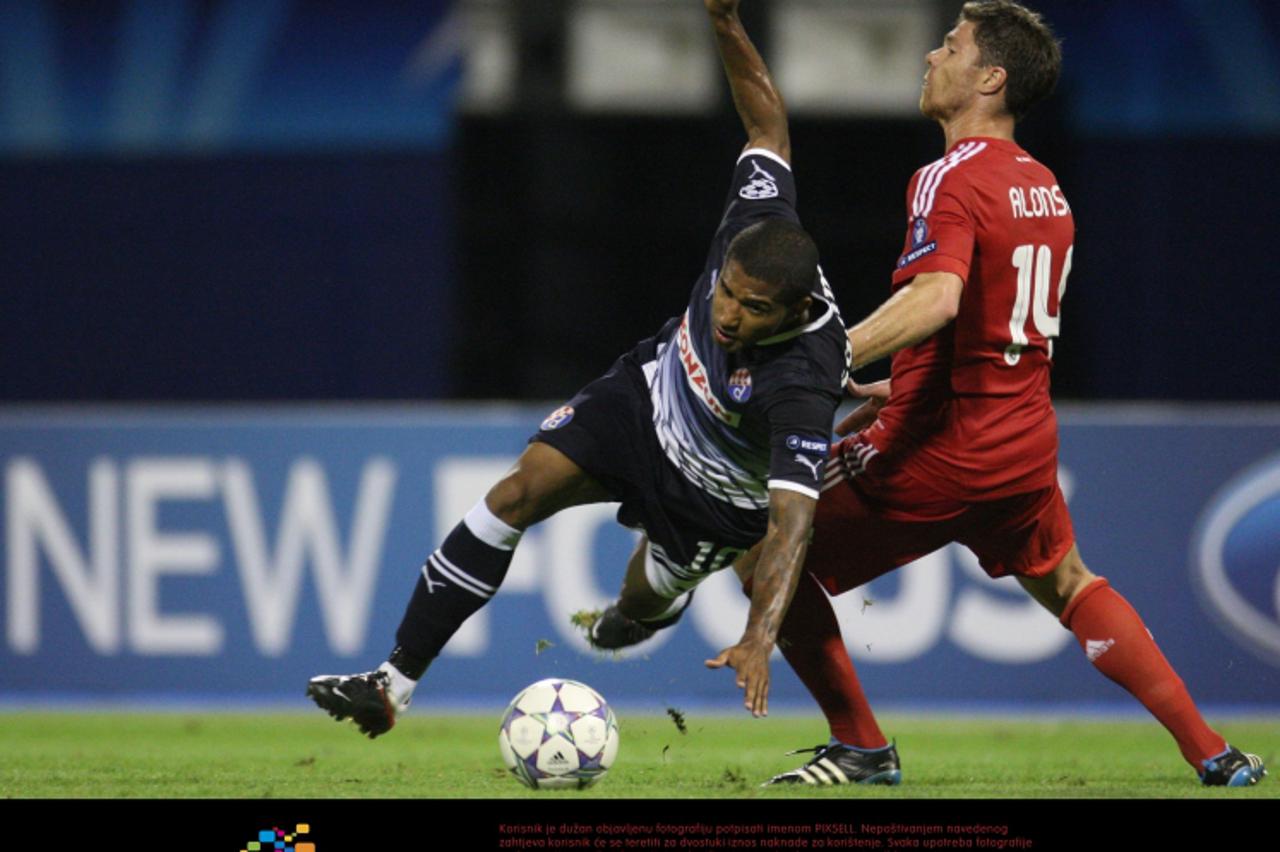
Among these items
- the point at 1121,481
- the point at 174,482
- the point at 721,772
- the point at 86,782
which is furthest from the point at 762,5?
the point at 86,782

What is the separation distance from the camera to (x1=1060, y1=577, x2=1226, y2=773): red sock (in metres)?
5.78

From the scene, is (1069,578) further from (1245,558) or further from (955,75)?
(1245,558)

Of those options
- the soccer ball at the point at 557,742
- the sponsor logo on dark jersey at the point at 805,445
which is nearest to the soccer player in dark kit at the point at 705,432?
the sponsor logo on dark jersey at the point at 805,445

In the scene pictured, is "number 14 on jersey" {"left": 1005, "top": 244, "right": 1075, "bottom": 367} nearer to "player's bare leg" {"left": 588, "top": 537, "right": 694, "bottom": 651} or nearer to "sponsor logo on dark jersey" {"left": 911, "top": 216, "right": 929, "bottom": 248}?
"sponsor logo on dark jersey" {"left": 911, "top": 216, "right": 929, "bottom": 248}

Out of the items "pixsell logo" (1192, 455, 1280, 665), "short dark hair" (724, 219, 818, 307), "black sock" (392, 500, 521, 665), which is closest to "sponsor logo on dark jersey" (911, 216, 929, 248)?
"short dark hair" (724, 219, 818, 307)

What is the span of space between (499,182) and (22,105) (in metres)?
2.80

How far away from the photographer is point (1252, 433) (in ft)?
30.3

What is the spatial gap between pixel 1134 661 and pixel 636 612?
1514 mm

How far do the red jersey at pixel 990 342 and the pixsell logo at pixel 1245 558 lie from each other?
3.58m

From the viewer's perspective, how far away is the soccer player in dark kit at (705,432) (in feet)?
17.3

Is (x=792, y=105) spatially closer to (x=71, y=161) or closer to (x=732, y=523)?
(x=71, y=161)

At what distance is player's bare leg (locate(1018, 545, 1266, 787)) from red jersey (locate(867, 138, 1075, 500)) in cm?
36

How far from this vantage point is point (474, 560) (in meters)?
5.72

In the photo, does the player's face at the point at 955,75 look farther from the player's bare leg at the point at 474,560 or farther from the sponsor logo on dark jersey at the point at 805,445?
the player's bare leg at the point at 474,560
